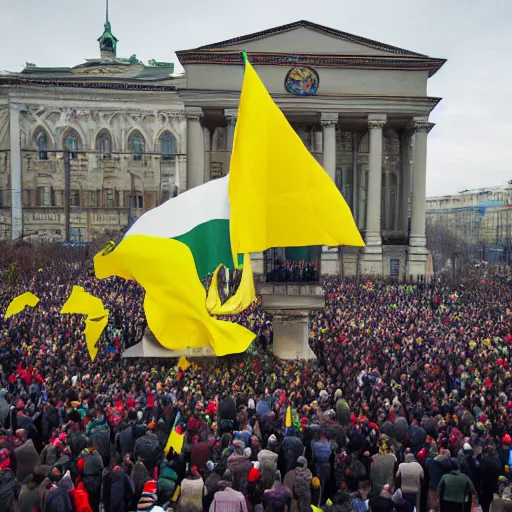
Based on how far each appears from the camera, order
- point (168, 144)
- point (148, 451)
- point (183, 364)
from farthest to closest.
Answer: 1. point (168, 144)
2. point (183, 364)
3. point (148, 451)

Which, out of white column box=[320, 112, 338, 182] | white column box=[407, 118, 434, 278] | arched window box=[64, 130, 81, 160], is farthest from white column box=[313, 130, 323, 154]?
arched window box=[64, 130, 81, 160]

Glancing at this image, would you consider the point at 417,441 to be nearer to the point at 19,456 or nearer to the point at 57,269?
the point at 19,456

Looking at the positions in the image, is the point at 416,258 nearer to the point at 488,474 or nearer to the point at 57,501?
the point at 488,474

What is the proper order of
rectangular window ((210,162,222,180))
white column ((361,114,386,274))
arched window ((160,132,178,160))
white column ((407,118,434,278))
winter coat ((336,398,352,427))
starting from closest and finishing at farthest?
winter coat ((336,398,352,427)) < white column ((361,114,386,274)) < white column ((407,118,434,278)) < rectangular window ((210,162,222,180)) < arched window ((160,132,178,160))

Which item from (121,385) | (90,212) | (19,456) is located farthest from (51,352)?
(90,212)

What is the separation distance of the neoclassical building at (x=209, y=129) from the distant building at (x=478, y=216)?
97.9 ft

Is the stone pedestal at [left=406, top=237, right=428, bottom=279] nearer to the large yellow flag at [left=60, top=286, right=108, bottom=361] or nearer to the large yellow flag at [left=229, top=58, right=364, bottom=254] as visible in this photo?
the large yellow flag at [left=229, top=58, right=364, bottom=254]

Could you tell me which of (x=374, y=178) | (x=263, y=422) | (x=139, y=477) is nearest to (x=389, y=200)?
(x=374, y=178)

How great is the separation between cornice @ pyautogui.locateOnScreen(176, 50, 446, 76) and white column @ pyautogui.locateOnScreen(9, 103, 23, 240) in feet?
63.9

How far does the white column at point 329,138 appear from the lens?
108 feet

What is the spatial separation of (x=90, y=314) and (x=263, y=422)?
6.34m

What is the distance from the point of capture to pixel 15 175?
1774 inches

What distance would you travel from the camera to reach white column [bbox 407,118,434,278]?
33094 millimetres

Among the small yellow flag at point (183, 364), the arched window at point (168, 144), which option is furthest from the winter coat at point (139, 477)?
the arched window at point (168, 144)
